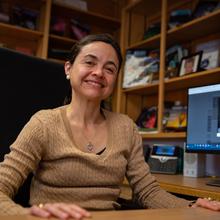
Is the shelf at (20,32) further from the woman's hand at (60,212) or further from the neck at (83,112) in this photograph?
the woman's hand at (60,212)

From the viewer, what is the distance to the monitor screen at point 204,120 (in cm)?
172

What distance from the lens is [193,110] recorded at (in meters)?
1.87

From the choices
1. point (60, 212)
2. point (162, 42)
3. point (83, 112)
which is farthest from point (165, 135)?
point (60, 212)

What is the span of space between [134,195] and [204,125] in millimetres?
671

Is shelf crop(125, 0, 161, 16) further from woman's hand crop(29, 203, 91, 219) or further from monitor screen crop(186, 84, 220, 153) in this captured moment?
woman's hand crop(29, 203, 91, 219)

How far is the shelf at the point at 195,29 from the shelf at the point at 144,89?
15.8 inches

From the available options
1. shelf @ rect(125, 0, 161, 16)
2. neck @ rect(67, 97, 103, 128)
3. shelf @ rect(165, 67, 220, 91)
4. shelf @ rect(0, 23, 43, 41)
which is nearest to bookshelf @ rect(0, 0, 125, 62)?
shelf @ rect(0, 23, 43, 41)

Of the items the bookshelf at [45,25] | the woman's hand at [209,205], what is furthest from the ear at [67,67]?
the bookshelf at [45,25]

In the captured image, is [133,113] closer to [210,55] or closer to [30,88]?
[210,55]

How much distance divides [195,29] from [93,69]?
137cm

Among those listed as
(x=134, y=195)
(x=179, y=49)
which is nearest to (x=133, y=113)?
(x=179, y=49)

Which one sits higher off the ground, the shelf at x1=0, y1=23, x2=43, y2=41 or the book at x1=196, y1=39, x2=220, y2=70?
the shelf at x1=0, y1=23, x2=43, y2=41

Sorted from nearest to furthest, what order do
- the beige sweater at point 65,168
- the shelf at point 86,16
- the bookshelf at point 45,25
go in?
1. the beige sweater at point 65,168
2. the bookshelf at point 45,25
3. the shelf at point 86,16

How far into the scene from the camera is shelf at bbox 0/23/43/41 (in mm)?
2746
